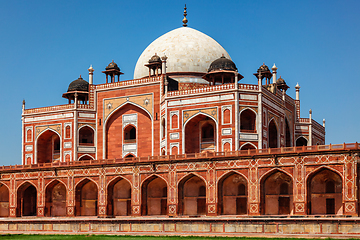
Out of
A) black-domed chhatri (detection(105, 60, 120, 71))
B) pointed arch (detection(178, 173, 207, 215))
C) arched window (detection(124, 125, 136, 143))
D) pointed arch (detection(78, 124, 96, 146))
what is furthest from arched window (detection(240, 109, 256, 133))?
pointed arch (detection(78, 124, 96, 146))

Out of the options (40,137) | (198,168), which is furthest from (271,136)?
(40,137)

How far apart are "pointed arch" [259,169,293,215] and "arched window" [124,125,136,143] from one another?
11.6 metres

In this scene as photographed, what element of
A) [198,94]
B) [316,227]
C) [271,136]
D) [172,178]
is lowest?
[316,227]

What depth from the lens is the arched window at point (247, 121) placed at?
1427 inches

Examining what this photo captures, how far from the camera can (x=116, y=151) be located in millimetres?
40844

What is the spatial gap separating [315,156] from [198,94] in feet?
32.5

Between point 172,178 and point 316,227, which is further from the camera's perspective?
point 172,178

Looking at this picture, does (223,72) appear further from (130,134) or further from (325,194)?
(325,194)

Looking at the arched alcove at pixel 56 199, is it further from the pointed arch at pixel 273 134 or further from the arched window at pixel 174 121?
the pointed arch at pixel 273 134

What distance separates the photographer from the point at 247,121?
37281 mm

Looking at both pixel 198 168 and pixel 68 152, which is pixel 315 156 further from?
pixel 68 152

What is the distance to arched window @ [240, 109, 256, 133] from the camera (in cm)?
3625

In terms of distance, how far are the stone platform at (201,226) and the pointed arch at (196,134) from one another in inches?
298

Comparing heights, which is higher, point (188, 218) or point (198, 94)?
point (198, 94)
